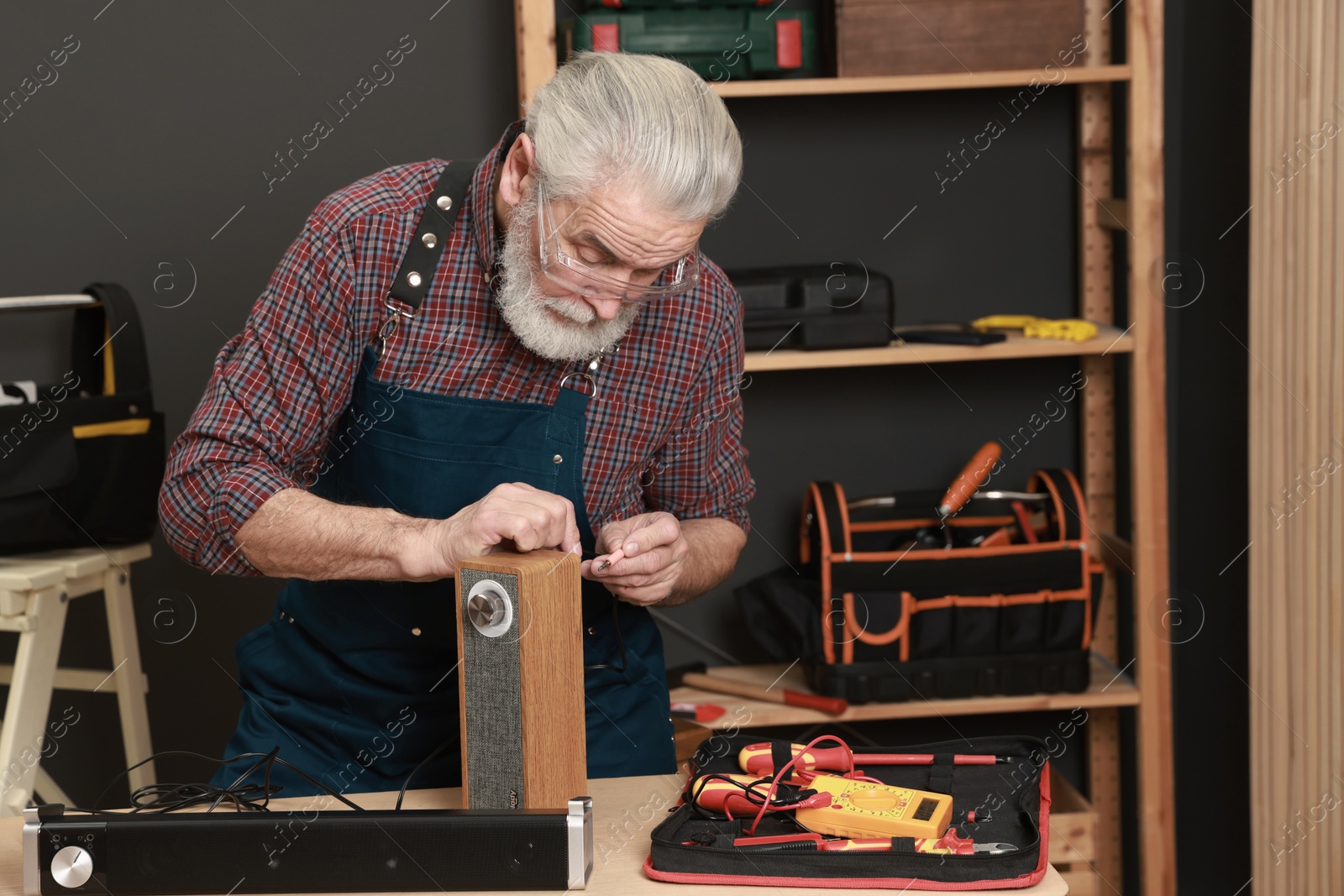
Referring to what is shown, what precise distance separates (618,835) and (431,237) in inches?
30.0

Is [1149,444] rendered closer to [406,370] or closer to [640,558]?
[640,558]

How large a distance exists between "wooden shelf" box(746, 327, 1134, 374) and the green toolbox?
511 millimetres

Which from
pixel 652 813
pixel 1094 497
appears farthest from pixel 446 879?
pixel 1094 497

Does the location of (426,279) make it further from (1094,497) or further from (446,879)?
(1094,497)

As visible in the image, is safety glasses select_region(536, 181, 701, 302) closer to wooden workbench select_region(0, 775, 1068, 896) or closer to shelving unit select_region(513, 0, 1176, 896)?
wooden workbench select_region(0, 775, 1068, 896)

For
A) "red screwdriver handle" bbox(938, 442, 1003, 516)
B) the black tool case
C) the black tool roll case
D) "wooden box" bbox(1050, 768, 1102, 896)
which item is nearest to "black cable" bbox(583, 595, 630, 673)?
the black tool roll case

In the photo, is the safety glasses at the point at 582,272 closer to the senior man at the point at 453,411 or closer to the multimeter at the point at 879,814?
the senior man at the point at 453,411

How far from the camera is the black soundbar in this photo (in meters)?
1.12

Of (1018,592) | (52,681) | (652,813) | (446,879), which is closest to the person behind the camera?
(446,879)

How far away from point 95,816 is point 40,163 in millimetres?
1785

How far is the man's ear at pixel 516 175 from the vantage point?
150 centimetres

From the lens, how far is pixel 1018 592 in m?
2.41

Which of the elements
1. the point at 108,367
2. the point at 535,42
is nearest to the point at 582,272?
the point at 535,42

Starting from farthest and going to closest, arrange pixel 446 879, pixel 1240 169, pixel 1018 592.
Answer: pixel 1240 169
pixel 1018 592
pixel 446 879
